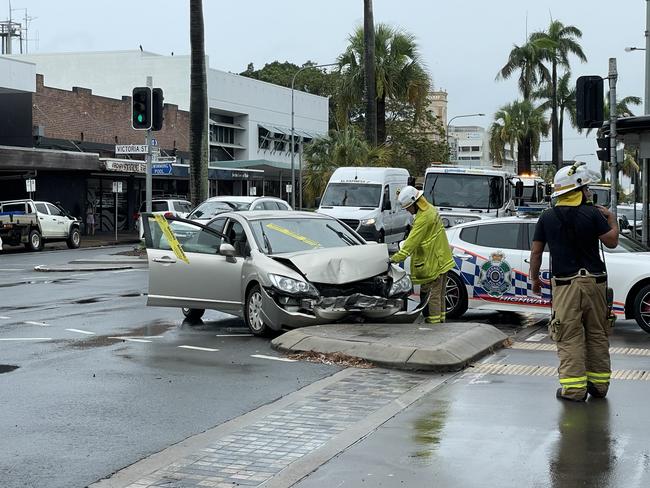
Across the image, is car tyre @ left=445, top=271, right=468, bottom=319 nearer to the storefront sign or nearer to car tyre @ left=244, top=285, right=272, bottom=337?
car tyre @ left=244, top=285, right=272, bottom=337

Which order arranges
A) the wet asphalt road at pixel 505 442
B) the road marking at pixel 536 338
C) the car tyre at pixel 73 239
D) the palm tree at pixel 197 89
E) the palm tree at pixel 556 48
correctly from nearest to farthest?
the wet asphalt road at pixel 505 442 → the road marking at pixel 536 338 → the palm tree at pixel 197 89 → the car tyre at pixel 73 239 → the palm tree at pixel 556 48

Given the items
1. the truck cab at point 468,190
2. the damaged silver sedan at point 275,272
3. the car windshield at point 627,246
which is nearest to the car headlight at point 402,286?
the damaged silver sedan at point 275,272

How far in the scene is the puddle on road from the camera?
1179 cm

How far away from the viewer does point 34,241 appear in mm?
37469

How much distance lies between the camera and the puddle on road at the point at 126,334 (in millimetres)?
11789

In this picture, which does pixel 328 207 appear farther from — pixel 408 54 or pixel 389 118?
pixel 389 118

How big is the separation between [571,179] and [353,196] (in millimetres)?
22196

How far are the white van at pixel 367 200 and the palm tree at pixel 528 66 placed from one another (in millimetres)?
32657

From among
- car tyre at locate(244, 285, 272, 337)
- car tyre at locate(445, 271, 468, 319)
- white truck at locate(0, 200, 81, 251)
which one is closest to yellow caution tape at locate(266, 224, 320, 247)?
car tyre at locate(244, 285, 272, 337)

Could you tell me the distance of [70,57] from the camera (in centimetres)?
6588

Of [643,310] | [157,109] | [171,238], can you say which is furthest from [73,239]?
[643,310]

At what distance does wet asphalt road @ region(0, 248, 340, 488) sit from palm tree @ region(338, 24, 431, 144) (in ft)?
98.4

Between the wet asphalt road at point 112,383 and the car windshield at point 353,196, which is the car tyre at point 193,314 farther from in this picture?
the car windshield at point 353,196

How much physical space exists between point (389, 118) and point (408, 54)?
25.3m
